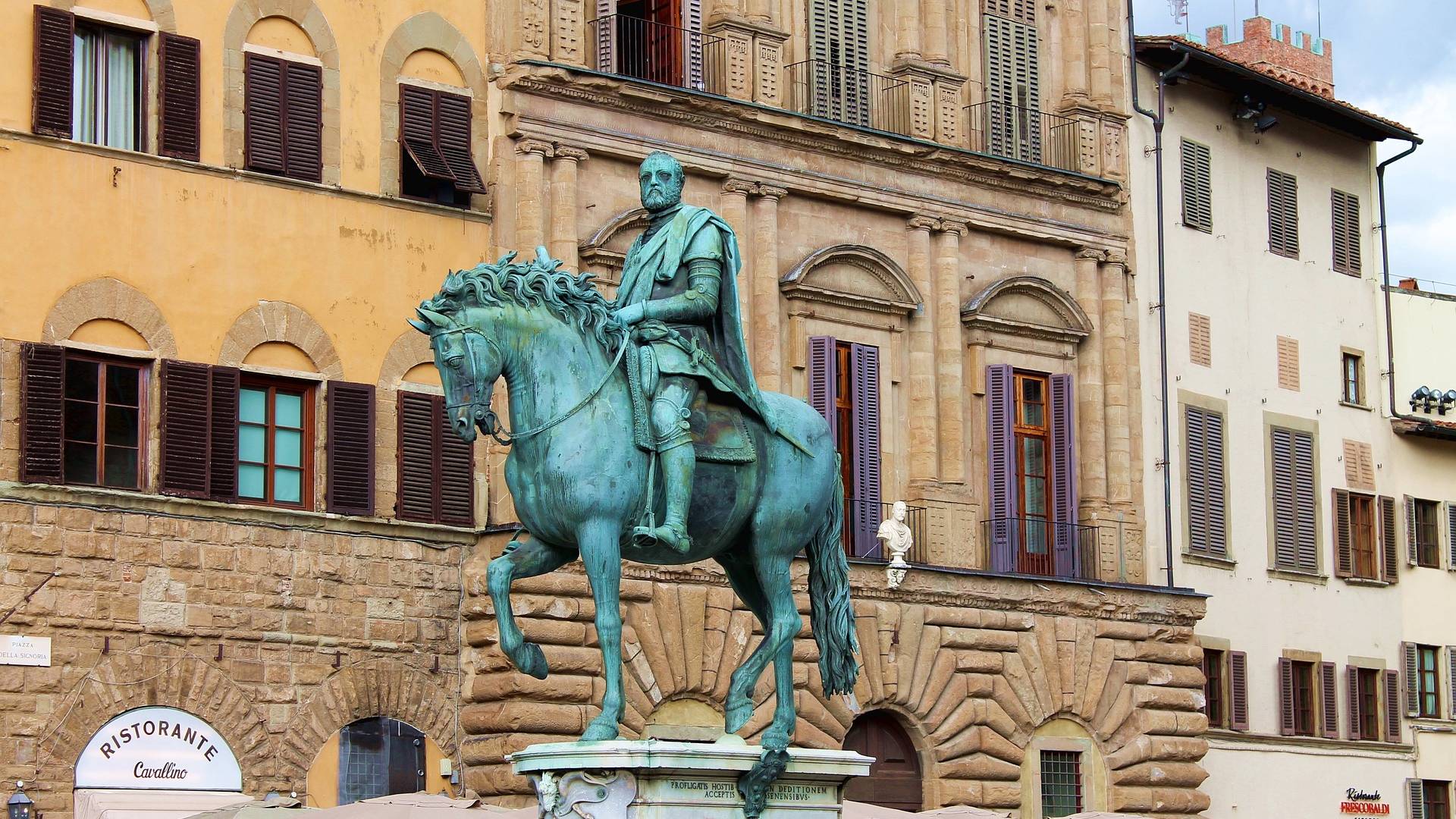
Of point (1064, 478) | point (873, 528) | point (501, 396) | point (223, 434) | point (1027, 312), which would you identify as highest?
point (1027, 312)

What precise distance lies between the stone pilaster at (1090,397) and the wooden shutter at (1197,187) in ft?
6.90

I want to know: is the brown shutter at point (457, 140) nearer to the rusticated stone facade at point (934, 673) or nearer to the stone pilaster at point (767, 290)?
the stone pilaster at point (767, 290)

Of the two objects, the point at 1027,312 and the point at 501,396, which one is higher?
the point at 1027,312

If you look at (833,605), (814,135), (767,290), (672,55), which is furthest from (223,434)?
(833,605)

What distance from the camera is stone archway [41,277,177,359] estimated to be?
24.5 metres

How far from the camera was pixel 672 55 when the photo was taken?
30.0m

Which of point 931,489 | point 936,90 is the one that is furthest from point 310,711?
point 936,90

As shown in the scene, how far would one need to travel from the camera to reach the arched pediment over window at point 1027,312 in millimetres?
31969

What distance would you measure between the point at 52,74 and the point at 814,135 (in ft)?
30.4

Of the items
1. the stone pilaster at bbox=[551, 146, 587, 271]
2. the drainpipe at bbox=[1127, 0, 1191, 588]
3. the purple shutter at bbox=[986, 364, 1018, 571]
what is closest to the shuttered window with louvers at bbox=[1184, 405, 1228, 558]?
the drainpipe at bbox=[1127, 0, 1191, 588]

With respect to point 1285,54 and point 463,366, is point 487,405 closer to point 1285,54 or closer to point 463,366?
point 463,366

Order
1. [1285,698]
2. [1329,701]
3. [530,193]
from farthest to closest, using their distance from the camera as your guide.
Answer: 1. [1329,701]
2. [1285,698]
3. [530,193]

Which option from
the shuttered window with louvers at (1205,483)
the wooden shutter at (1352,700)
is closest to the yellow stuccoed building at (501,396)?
the shuttered window with louvers at (1205,483)

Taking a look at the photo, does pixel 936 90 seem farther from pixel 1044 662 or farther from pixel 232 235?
pixel 232 235
